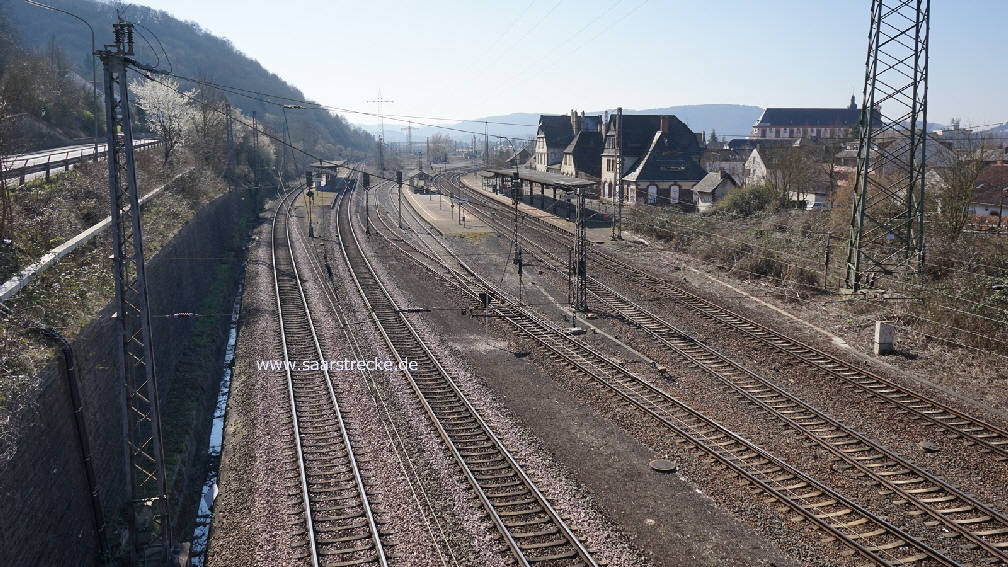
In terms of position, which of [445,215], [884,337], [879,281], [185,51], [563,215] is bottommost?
[884,337]

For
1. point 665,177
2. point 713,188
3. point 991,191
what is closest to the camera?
point 991,191

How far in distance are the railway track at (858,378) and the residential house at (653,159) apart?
23580 millimetres

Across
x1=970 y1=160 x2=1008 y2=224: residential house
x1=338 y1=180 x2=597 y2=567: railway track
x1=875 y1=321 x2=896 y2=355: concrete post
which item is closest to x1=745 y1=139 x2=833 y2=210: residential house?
x1=970 y1=160 x2=1008 y2=224: residential house

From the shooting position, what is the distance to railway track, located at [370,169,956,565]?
949 centimetres

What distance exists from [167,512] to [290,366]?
25.0ft

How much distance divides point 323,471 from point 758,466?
730cm

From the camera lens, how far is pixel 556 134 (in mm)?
72500

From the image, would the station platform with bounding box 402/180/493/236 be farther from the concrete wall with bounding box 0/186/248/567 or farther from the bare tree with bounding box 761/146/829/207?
the concrete wall with bounding box 0/186/248/567

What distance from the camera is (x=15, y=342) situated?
1023 centimetres

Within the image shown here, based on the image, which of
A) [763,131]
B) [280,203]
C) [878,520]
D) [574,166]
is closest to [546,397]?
[878,520]

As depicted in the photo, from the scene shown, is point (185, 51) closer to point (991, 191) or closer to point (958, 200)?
point (991, 191)

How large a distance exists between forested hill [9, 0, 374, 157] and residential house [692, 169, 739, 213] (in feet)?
268

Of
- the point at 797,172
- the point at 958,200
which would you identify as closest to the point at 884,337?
the point at 958,200

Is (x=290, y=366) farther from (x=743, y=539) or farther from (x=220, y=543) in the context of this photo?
(x=743, y=539)
